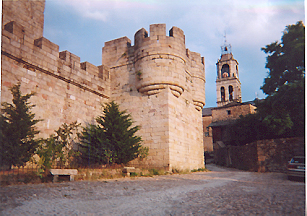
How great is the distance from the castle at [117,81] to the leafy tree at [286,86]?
4.63 m

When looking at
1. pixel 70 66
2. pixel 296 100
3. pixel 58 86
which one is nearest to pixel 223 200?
pixel 58 86

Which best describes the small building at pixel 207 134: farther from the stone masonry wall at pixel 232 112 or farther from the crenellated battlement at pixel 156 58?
the crenellated battlement at pixel 156 58

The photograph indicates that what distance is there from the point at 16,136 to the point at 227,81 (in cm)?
6031

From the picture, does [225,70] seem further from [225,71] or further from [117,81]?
[117,81]

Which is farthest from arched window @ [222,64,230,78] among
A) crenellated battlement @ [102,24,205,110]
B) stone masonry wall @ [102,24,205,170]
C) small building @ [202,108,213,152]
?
crenellated battlement @ [102,24,205,110]

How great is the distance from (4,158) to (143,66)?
7.74 m

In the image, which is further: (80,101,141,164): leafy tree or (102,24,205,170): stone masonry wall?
(102,24,205,170): stone masonry wall

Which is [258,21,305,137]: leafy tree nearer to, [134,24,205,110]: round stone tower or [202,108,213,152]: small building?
[134,24,205,110]: round stone tower

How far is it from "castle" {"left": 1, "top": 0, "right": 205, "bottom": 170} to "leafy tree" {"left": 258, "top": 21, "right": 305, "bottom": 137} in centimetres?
463

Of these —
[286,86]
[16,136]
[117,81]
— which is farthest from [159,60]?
[16,136]

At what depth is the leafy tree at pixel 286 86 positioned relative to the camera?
38.4 ft

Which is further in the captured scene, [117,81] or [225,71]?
[225,71]

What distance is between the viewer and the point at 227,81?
6219 cm

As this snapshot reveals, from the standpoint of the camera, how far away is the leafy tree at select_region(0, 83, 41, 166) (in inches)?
245
